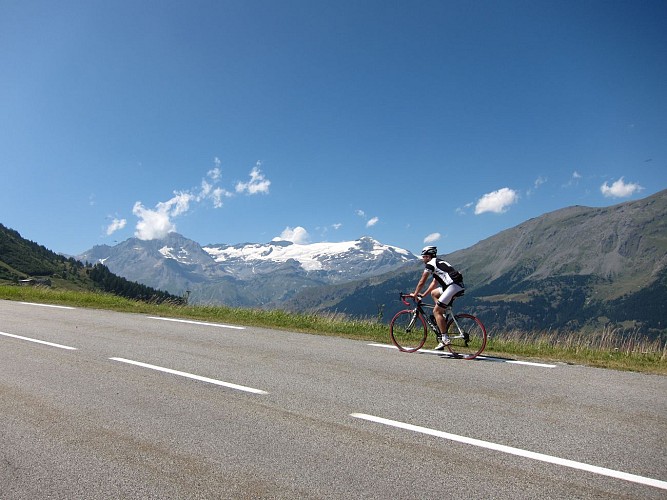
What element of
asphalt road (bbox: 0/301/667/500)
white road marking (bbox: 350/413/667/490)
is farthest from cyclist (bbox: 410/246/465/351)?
white road marking (bbox: 350/413/667/490)

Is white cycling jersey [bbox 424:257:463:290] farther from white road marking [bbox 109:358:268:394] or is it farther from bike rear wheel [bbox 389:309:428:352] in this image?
white road marking [bbox 109:358:268:394]

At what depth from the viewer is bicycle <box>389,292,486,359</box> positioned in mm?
11328

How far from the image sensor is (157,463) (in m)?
5.20

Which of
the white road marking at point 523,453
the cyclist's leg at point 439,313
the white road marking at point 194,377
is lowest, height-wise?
the white road marking at point 194,377

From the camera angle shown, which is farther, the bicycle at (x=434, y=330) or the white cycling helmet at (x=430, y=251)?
the white cycling helmet at (x=430, y=251)

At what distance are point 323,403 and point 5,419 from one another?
471cm

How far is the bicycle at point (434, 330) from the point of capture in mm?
11328

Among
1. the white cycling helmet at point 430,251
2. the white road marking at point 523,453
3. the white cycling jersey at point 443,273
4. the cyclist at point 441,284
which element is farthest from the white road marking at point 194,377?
the white cycling helmet at point 430,251

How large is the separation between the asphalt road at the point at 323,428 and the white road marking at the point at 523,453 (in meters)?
0.02

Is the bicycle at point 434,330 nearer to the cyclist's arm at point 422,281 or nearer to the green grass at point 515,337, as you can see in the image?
the cyclist's arm at point 422,281

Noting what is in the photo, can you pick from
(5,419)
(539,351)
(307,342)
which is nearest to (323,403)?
(5,419)

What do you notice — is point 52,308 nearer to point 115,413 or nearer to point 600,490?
point 115,413

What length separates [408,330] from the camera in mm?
12766

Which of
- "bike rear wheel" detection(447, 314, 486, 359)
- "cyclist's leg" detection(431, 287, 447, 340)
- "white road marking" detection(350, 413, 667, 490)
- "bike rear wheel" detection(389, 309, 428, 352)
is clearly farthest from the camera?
"bike rear wheel" detection(389, 309, 428, 352)
